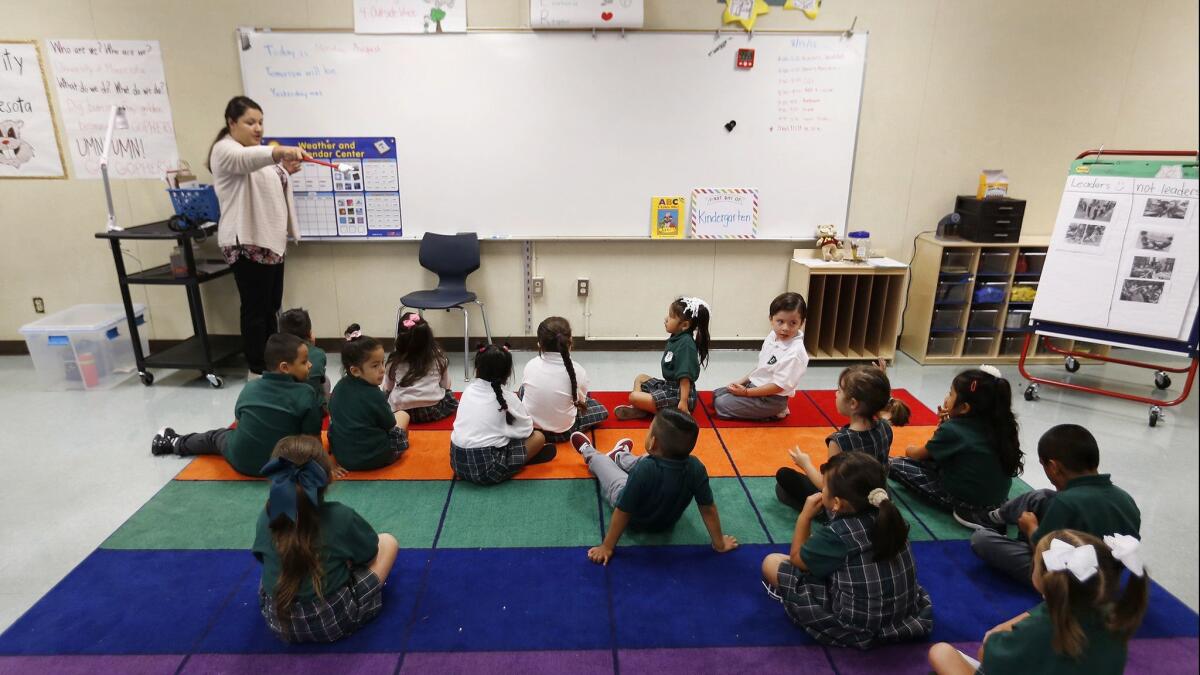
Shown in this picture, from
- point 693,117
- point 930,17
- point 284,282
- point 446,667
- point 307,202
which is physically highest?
point 930,17

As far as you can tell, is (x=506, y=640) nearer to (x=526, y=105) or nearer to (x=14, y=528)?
(x=14, y=528)

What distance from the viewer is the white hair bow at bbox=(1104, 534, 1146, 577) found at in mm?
1431

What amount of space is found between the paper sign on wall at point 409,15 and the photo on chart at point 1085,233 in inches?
156

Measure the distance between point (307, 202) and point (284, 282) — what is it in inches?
25.1

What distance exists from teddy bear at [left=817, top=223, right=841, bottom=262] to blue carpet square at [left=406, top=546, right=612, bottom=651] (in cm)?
304

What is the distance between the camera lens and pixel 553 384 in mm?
3258

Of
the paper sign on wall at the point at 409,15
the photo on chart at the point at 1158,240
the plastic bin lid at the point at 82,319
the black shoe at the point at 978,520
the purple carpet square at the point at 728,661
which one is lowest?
the purple carpet square at the point at 728,661

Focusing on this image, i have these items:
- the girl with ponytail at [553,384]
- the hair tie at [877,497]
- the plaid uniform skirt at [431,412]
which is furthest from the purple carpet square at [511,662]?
the plaid uniform skirt at [431,412]

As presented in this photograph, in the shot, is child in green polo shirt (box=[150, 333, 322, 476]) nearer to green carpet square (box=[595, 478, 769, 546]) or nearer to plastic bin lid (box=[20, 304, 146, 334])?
green carpet square (box=[595, 478, 769, 546])

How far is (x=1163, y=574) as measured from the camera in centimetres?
250

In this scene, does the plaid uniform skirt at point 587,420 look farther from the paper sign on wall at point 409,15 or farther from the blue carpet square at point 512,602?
the paper sign on wall at point 409,15

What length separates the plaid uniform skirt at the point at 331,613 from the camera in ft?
6.79

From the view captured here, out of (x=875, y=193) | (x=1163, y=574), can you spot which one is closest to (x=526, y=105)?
(x=875, y=193)

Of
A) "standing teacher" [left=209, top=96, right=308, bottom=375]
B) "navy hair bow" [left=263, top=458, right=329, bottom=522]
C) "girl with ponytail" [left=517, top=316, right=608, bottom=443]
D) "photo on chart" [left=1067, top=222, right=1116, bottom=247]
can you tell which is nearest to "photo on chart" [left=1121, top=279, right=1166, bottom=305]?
"photo on chart" [left=1067, top=222, right=1116, bottom=247]
